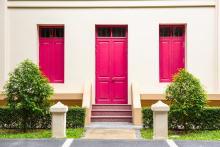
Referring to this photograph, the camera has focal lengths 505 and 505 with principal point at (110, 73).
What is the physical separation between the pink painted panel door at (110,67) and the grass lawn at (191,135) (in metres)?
4.19

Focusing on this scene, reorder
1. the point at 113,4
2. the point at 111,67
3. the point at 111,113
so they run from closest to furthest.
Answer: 1. the point at 111,113
2. the point at 113,4
3. the point at 111,67

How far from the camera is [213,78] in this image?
2086cm

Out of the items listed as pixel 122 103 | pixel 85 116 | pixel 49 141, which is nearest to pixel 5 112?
pixel 85 116

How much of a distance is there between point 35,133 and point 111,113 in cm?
424

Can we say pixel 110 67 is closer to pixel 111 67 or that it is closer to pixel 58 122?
pixel 111 67

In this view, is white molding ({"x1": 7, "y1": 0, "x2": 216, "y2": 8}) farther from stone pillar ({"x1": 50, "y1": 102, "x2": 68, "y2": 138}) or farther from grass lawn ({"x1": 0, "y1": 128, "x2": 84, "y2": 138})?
stone pillar ({"x1": 50, "y1": 102, "x2": 68, "y2": 138})

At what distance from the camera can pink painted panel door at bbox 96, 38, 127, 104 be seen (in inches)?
835

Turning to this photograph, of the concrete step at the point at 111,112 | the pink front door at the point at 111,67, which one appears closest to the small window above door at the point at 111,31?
the pink front door at the point at 111,67

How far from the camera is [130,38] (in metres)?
21.0

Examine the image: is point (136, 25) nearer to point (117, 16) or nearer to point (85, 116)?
point (117, 16)

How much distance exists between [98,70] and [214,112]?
5780mm

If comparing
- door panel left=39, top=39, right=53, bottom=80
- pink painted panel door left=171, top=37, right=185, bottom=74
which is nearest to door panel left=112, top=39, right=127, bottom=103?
pink painted panel door left=171, top=37, right=185, bottom=74

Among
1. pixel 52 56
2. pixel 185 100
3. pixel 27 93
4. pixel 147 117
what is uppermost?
pixel 52 56

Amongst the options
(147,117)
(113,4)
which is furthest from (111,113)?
(113,4)
